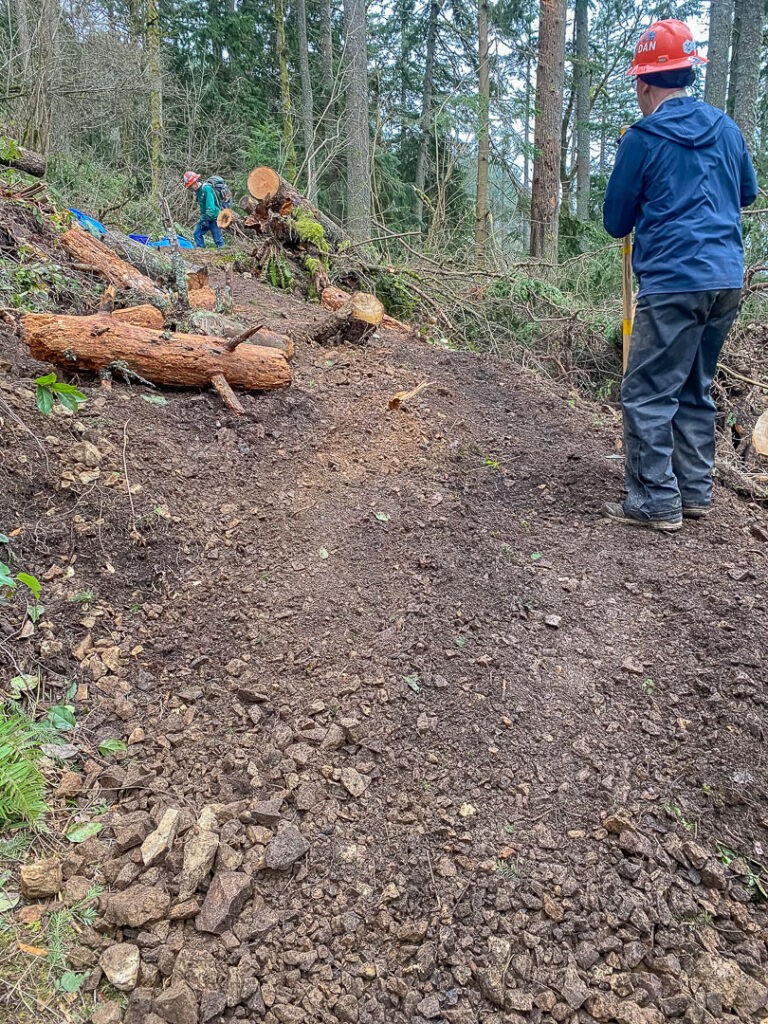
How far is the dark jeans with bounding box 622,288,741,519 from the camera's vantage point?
8.82 feet

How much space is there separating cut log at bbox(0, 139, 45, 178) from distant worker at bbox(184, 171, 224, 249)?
3043mm

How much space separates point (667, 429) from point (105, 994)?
2849mm

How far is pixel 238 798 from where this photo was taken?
1.68 metres

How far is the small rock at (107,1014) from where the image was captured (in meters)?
1.22

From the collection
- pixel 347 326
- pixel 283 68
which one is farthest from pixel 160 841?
pixel 283 68

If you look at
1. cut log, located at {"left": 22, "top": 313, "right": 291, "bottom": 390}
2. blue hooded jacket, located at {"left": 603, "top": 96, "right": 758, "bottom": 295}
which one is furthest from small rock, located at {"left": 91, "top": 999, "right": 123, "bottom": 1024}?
cut log, located at {"left": 22, "top": 313, "right": 291, "bottom": 390}

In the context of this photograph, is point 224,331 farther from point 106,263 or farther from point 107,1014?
point 107,1014

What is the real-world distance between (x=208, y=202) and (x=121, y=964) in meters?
9.89

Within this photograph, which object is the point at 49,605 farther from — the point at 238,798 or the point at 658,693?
the point at 658,693

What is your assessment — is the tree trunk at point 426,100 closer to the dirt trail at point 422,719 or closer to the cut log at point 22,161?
the cut log at point 22,161

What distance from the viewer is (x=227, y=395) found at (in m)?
3.92

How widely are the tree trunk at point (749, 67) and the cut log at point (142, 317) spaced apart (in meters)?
10.8

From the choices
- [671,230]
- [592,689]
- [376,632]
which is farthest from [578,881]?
[671,230]

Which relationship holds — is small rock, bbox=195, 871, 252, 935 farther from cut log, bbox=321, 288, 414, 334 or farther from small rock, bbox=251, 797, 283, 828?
cut log, bbox=321, 288, 414, 334
